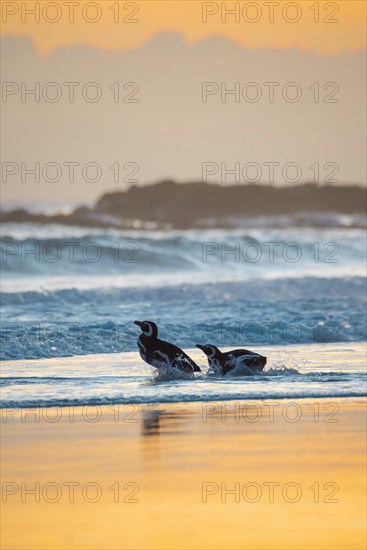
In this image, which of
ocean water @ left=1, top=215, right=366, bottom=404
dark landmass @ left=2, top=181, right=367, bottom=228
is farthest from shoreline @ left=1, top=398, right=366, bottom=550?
dark landmass @ left=2, top=181, right=367, bottom=228

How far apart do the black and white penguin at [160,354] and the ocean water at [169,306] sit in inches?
7.5

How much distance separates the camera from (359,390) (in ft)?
48.3

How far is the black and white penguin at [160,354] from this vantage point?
53.1 feet

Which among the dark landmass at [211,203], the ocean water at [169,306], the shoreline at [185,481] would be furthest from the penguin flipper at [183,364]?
the dark landmass at [211,203]

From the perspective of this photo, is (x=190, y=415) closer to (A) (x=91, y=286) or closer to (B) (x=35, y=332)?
(B) (x=35, y=332)

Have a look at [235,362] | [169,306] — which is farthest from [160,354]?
[169,306]

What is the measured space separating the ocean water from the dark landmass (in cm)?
1289

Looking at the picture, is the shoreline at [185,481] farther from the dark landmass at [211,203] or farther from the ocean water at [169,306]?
the dark landmass at [211,203]

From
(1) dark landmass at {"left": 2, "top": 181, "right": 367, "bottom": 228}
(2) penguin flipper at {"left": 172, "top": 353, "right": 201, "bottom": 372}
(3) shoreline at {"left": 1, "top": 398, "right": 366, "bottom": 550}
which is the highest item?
(1) dark landmass at {"left": 2, "top": 181, "right": 367, "bottom": 228}

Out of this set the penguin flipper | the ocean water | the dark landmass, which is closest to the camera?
the ocean water

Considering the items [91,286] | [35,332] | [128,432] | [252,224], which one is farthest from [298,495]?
[252,224]

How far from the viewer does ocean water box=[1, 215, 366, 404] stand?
15.6 meters

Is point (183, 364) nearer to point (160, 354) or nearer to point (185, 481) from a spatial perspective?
point (160, 354)

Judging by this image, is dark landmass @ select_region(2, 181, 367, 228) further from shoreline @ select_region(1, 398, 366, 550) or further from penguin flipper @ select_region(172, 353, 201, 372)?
shoreline @ select_region(1, 398, 366, 550)
